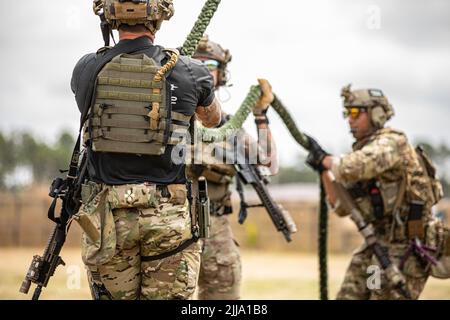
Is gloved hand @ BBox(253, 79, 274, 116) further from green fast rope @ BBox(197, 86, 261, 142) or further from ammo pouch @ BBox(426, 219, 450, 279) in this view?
ammo pouch @ BBox(426, 219, 450, 279)

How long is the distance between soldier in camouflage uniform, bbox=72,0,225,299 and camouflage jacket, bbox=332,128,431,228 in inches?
133

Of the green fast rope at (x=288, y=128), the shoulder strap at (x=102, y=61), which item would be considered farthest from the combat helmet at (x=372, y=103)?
the shoulder strap at (x=102, y=61)

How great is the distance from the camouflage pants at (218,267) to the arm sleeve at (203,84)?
2.43 meters

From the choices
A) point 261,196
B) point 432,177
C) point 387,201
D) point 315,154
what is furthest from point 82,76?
point 432,177

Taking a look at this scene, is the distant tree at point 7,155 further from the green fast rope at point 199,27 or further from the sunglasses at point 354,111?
the green fast rope at point 199,27

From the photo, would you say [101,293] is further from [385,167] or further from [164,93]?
[385,167]

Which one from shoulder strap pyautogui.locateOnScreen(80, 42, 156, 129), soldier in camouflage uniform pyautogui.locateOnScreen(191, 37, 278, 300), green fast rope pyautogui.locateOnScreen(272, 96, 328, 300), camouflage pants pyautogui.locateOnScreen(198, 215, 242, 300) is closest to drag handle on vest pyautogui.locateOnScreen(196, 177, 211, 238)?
shoulder strap pyautogui.locateOnScreen(80, 42, 156, 129)

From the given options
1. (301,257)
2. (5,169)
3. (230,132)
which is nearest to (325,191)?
(230,132)

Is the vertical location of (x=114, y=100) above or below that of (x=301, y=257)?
above

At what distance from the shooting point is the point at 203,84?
5.30 m

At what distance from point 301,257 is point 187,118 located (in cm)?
2091

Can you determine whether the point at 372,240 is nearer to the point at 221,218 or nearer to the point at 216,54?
the point at 221,218

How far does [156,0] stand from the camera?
17.0 feet
